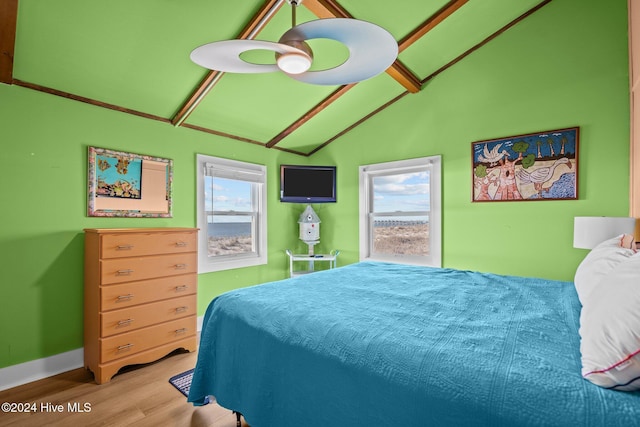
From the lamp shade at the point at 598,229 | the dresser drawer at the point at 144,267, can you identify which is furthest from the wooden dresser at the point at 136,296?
the lamp shade at the point at 598,229

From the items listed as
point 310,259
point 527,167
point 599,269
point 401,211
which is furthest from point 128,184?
point 527,167

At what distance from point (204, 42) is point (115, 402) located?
2652mm

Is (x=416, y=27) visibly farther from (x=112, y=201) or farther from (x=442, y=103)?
(x=112, y=201)

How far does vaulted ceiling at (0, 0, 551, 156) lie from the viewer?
2.04m

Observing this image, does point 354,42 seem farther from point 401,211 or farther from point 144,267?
point 401,211

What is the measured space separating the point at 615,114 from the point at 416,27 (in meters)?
1.81

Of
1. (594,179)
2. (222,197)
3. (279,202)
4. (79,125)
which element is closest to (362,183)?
(279,202)

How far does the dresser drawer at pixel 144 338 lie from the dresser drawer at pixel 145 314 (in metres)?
0.04

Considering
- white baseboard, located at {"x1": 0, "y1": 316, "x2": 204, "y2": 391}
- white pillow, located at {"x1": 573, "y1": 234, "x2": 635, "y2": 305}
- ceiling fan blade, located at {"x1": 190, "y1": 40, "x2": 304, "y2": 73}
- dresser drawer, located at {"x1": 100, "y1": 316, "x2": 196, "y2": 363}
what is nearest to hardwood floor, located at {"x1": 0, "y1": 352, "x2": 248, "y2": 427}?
white baseboard, located at {"x1": 0, "y1": 316, "x2": 204, "y2": 391}

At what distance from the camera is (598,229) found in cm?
223

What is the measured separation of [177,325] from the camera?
2.79 metres

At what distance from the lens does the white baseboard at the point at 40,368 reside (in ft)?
7.47

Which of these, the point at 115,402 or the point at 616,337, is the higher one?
the point at 616,337

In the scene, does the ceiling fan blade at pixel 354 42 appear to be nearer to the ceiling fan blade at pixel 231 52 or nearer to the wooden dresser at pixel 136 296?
the ceiling fan blade at pixel 231 52
